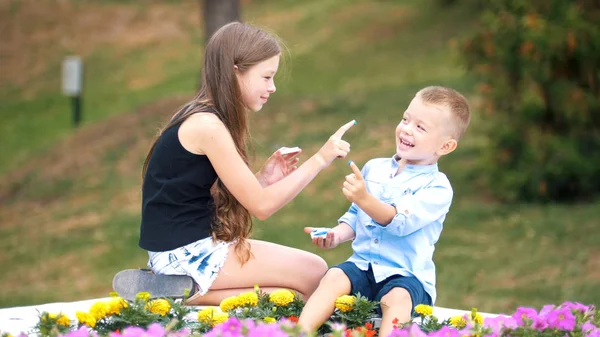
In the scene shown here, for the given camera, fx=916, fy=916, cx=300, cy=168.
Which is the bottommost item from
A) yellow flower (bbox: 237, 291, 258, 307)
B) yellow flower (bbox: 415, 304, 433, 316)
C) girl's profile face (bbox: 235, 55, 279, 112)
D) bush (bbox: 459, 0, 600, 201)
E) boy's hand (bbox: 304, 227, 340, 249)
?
yellow flower (bbox: 415, 304, 433, 316)

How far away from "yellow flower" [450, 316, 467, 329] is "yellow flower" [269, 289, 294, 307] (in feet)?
2.18

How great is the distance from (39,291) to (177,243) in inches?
192

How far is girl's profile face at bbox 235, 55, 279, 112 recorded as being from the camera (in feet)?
12.7

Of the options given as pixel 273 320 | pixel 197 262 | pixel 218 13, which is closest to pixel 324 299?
pixel 273 320

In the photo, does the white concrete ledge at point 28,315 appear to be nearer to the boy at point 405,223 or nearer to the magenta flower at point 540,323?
the boy at point 405,223

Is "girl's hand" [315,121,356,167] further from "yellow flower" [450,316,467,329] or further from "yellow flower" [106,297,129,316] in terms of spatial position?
"yellow flower" [106,297,129,316]

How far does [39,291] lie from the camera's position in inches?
328

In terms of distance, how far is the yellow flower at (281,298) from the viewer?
3766 millimetres

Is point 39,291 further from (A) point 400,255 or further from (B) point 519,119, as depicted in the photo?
(A) point 400,255

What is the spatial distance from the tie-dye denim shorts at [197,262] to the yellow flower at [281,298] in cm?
28

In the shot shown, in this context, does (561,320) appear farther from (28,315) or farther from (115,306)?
(28,315)

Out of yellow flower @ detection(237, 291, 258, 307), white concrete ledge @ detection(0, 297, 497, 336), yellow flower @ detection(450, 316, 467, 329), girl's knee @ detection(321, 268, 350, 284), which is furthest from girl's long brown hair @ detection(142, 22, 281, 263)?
yellow flower @ detection(450, 316, 467, 329)

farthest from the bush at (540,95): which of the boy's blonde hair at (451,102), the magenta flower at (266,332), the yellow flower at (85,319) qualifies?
the magenta flower at (266,332)

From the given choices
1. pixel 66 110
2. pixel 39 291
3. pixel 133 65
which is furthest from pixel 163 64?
pixel 39 291
